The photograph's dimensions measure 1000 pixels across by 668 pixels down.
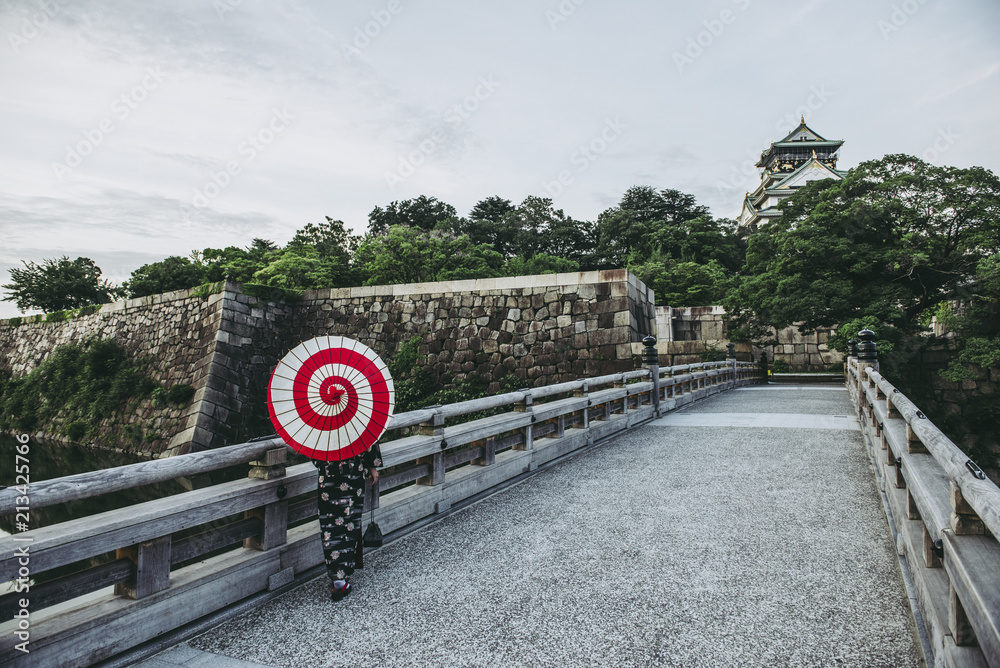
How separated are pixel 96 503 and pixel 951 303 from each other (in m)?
22.0

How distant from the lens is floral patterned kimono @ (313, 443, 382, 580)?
280cm

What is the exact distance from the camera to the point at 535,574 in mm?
3059

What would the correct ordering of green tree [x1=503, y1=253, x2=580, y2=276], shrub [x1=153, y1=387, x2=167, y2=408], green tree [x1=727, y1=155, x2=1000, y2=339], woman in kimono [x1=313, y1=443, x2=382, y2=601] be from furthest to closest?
1. green tree [x1=503, y1=253, x2=580, y2=276]
2. green tree [x1=727, y1=155, x2=1000, y2=339]
3. shrub [x1=153, y1=387, x2=167, y2=408]
4. woman in kimono [x1=313, y1=443, x2=382, y2=601]

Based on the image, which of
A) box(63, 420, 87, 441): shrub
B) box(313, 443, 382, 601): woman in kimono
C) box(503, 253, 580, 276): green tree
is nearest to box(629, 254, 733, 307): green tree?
box(503, 253, 580, 276): green tree

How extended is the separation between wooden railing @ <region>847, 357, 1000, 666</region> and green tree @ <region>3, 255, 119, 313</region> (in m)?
34.2

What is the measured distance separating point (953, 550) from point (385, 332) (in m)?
15.3

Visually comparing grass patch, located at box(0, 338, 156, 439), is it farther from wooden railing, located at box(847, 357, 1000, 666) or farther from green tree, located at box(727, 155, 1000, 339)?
green tree, located at box(727, 155, 1000, 339)

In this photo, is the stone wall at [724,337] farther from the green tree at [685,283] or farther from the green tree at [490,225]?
the green tree at [490,225]

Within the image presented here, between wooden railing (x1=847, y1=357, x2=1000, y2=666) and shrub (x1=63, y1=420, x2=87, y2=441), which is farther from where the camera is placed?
shrub (x1=63, y1=420, x2=87, y2=441)

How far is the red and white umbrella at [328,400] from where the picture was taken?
8.41 feet

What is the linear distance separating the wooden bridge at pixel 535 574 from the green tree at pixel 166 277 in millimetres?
30657

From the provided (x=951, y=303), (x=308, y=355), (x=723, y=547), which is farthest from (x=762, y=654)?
(x=951, y=303)

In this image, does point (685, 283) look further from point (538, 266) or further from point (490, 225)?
point (490, 225)

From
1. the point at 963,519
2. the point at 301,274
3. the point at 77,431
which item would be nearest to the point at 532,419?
the point at 963,519
